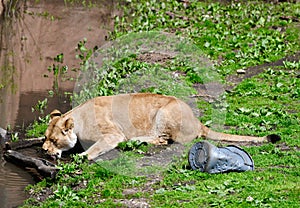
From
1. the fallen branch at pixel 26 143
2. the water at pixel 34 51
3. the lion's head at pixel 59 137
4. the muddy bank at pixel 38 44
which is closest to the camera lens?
the lion's head at pixel 59 137

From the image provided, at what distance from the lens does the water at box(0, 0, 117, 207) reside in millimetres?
10523

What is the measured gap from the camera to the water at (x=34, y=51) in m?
10.5

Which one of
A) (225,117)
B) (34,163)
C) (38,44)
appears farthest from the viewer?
(38,44)

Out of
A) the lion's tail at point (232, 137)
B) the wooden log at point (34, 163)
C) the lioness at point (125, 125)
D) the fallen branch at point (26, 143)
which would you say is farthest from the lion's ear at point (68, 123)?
the lion's tail at point (232, 137)

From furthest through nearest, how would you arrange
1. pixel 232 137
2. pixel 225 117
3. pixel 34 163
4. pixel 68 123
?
1. pixel 225 117
2. pixel 232 137
3. pixel 68 123
4. pixel 34 163

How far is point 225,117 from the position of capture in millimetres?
10734

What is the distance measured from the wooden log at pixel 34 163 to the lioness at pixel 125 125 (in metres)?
0.43

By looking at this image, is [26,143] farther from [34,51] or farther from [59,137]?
[34,51]

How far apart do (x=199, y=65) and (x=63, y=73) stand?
2.75 metres

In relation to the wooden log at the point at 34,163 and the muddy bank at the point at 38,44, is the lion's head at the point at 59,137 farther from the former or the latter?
the muddy bank at the point at 38,44

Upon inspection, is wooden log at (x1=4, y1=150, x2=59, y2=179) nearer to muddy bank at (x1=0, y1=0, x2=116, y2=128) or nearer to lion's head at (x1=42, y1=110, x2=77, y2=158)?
lion's head at (x1=42, y1=110, x2=77, y2=158)

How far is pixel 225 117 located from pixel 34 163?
11.3 ft

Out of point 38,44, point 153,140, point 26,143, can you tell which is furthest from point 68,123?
point 38,44

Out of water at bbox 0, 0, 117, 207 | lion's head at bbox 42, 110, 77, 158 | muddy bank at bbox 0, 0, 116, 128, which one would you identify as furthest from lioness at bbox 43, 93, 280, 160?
muddy bank at bbox 0, 0, 116, 128
